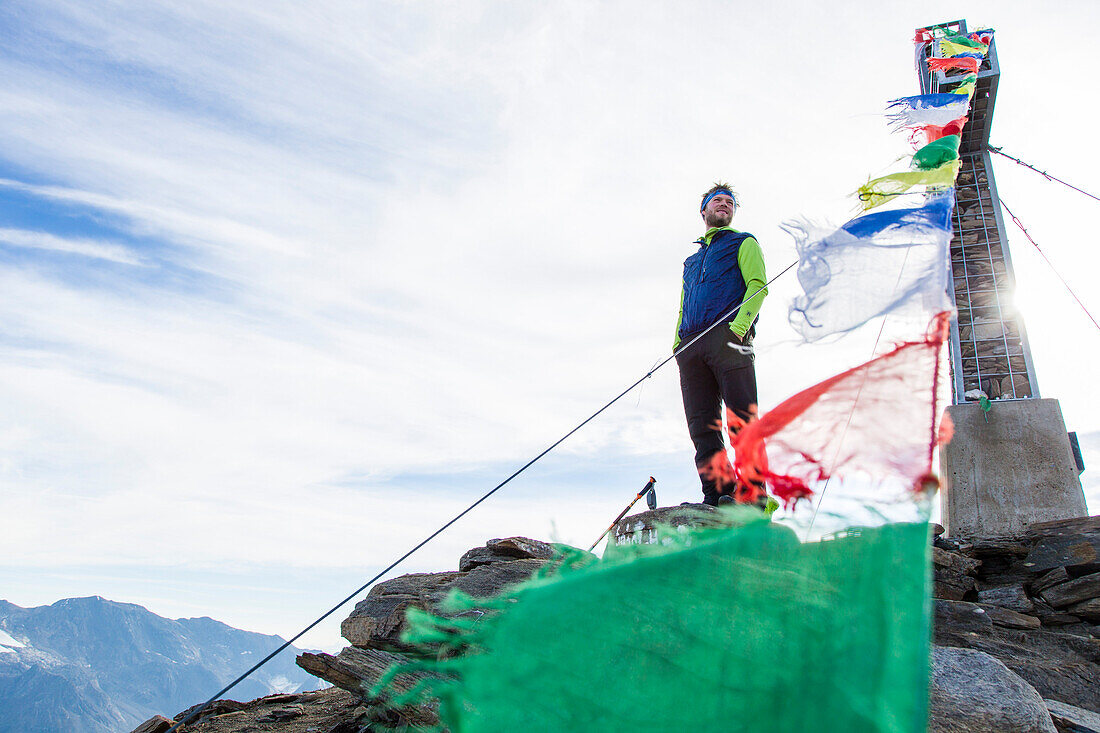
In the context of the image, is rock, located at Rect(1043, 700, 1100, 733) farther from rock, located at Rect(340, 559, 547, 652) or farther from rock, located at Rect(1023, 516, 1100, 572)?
rock, located at Rect(1023, 516, 1100, 572)

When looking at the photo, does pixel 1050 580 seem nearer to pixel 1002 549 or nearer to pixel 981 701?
pixel 1002 549

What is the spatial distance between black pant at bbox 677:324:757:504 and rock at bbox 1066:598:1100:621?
2.61m

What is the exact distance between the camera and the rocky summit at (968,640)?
258 cm

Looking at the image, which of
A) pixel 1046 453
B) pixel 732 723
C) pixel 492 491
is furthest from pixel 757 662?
pixel 1046 453

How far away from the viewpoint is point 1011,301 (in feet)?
27.5

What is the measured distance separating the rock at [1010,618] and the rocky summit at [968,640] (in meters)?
0.01

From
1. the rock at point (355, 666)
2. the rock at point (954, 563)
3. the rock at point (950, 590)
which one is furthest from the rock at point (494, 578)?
the rock at point (954, 563)

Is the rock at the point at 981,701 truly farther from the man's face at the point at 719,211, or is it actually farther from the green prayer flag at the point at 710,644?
the man's face at the point at 719,211

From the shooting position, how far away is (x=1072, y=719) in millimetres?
2615

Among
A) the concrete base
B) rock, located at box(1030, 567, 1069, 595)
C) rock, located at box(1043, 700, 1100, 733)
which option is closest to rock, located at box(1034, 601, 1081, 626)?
rock, located at box(1030, 567, 1069, 595)

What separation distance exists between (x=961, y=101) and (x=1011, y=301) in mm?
5231

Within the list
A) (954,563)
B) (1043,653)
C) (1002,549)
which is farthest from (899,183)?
(1002,549)

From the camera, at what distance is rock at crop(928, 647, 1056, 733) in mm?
2379

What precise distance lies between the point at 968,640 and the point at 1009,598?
1.52 metres
